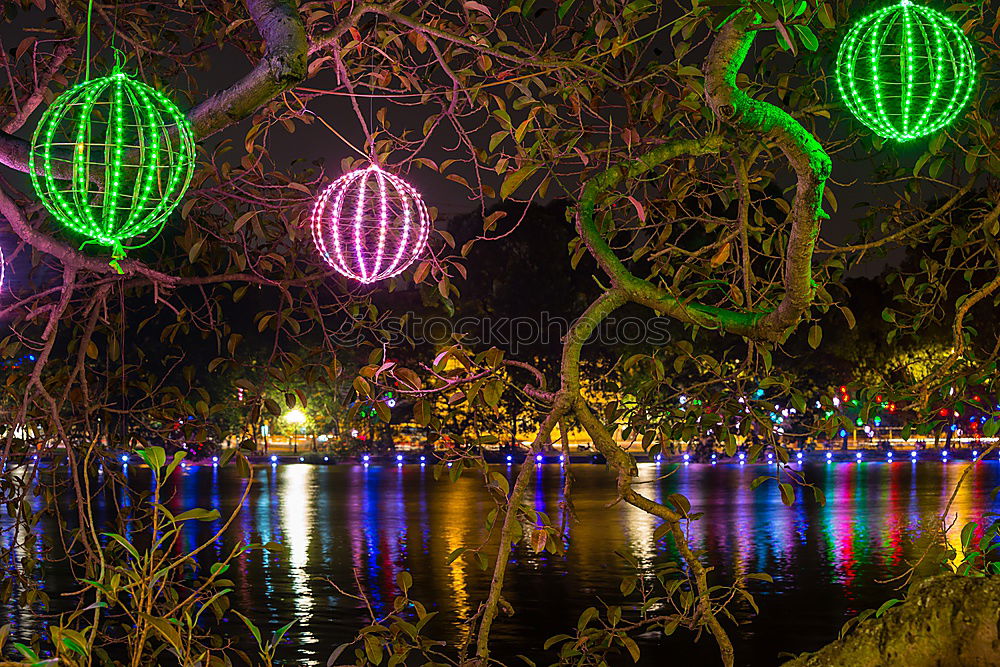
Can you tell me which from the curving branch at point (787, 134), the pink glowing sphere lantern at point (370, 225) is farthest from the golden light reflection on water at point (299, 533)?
the curving branch at point (787, 134)

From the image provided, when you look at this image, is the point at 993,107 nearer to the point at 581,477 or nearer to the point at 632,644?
the point at 632,644

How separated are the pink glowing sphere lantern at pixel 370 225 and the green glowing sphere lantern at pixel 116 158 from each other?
4.90 ft

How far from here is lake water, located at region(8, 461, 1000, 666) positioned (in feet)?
36.3

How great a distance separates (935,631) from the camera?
382 centimetres

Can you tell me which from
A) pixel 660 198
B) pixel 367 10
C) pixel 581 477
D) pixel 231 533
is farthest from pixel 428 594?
pixel 581 477

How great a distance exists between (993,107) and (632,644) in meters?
3.13

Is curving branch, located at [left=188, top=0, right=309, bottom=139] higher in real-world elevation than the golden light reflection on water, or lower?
higher

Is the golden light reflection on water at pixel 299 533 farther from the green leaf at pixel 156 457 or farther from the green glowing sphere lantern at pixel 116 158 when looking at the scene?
the green leaf at pixel 156 457

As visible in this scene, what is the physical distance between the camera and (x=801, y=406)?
5.08 meters

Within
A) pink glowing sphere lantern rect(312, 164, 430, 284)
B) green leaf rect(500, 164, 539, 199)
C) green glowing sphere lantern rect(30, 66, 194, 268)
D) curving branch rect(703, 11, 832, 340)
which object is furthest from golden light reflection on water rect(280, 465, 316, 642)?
curving branch rect(703, 11, 832, 340)

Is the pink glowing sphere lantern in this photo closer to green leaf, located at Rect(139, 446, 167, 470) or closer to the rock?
green leaf, located at Rect(139, 446, 167, 470)

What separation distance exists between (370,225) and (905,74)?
296 centimetres

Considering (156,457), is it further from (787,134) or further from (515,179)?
(787,134)

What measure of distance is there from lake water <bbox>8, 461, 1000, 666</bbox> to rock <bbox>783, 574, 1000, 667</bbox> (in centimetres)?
118
